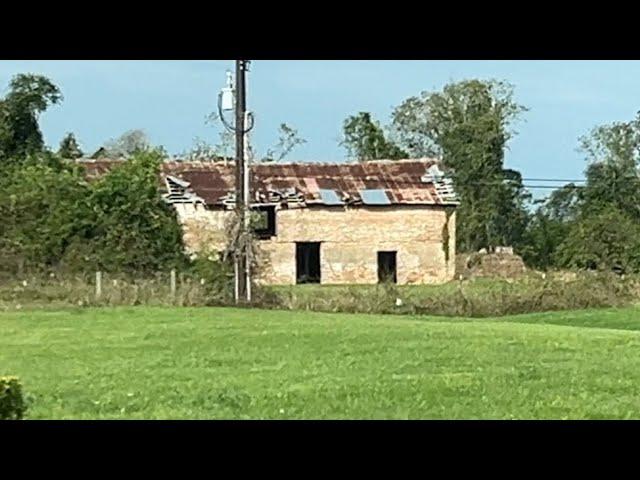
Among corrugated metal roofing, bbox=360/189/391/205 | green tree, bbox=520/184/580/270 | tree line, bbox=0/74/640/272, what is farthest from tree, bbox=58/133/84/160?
green tree, bbox=520/184/580/270

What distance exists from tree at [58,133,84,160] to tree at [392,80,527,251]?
6974mm

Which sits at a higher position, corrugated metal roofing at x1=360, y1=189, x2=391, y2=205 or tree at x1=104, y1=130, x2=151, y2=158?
tree at x1=104, y1=130, x2=151, y2=158

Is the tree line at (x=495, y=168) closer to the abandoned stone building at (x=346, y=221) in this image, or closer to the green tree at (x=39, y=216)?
the abandoned stone building at (x=346, y=221)

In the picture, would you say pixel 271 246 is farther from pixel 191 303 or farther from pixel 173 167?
pixel 191 303

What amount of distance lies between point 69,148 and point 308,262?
17.4 ft

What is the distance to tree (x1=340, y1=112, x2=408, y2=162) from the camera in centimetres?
2542

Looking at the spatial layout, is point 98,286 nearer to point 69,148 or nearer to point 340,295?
point 340,295

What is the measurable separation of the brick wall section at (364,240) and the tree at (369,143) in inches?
176

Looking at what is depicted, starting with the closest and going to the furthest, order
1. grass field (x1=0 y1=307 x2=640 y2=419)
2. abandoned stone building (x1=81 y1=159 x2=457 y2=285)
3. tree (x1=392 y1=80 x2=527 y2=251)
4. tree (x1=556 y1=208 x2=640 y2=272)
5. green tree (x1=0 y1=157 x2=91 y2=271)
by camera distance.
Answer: grass field (x1=0 y1=307 x2=640 y2=419), green tree (x1=0 y1=157 x2=91 y2=271), tree (x1=556 y1=208 x2=640 y2=272), abandoned stone building (x1=81 y1=159 x2=457 y2=285), tree (x1=392 y1=80 x2=527 y2=251)

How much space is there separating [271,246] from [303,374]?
12.4 m

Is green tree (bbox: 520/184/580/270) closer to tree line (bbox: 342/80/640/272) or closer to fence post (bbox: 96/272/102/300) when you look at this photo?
tree line (bbox: 342/80/640/272)
